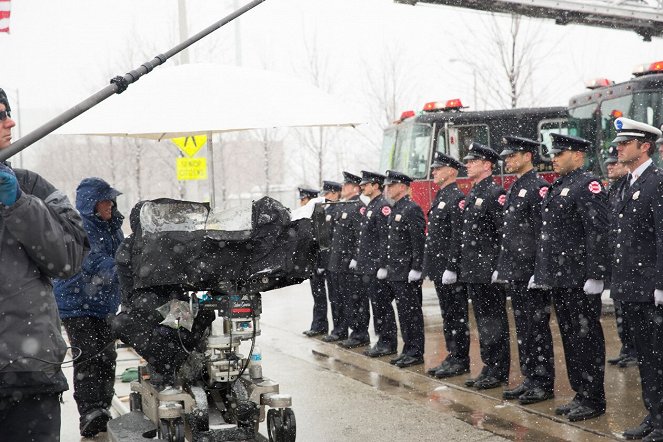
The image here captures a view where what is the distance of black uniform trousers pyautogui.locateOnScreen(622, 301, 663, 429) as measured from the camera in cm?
597

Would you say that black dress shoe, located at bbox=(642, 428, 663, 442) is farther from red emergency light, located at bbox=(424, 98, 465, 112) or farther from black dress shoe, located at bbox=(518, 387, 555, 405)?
red emergency light, located at bbox=(424, 98, 465, 112)

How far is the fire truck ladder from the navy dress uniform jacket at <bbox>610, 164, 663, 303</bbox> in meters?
8.11

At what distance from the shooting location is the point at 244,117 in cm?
618

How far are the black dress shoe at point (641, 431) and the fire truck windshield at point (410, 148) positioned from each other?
9.96 m

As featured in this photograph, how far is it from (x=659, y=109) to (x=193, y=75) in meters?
8.93

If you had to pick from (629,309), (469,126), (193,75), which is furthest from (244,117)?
(469,126)

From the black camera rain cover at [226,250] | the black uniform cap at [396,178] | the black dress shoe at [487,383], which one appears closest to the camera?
the black camera rain cover at [226,250]

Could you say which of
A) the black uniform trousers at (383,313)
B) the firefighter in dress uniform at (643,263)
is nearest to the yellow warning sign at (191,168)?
the black uniform trousers at (383,313)

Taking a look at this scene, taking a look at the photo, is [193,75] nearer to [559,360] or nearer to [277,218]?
[277,218]

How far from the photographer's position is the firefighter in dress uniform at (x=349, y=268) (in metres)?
11.2

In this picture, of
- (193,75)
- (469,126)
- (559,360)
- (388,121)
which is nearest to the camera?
(193,75)

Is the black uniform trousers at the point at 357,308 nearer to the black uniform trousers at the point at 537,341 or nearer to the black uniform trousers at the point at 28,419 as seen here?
the black uniform trousers at the point at 537,341

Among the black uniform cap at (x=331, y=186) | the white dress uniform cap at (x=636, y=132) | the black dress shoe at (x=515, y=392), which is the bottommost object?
the black dress shoe at (x=515, y=392)

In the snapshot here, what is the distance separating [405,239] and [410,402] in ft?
8.19
